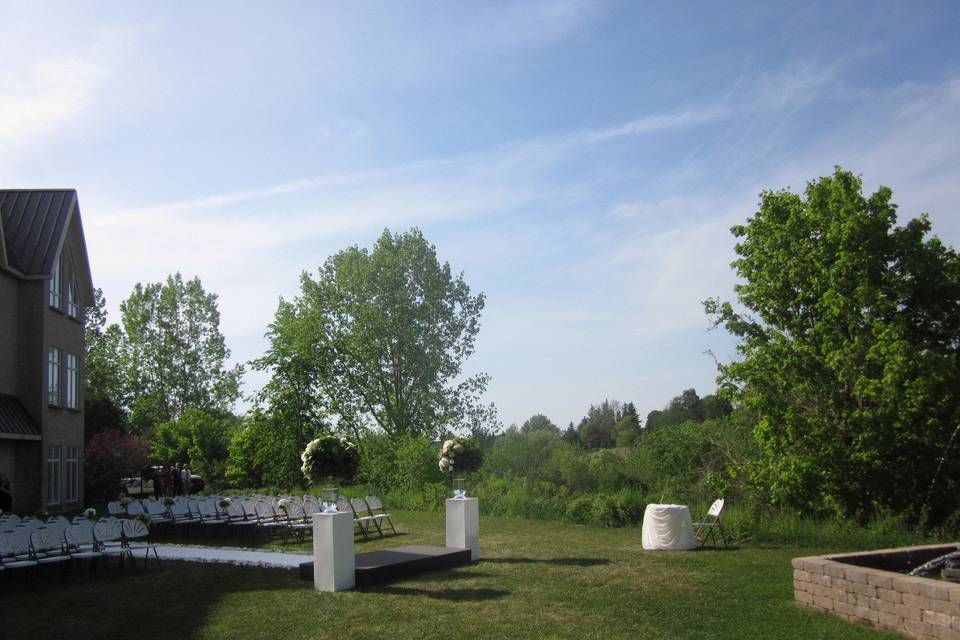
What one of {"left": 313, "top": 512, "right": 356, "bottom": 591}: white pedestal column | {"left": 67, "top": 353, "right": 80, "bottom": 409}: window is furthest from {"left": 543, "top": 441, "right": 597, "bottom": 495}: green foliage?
{"left": 67, "top": 353, "right": 80, "bottom": 409}: window

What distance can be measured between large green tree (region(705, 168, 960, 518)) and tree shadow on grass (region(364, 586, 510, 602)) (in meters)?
8.20

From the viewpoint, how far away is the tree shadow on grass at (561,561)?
1273cm

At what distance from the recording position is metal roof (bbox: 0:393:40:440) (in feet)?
72.4

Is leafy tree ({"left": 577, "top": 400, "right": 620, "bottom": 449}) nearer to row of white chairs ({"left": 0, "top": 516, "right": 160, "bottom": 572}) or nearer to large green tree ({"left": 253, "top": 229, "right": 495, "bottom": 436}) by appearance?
large green tree ({"left": 253, "top": 229, "right": 495, "bottom": 436})

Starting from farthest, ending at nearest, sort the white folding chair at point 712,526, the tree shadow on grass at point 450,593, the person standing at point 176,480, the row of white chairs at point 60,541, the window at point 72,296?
the person standing at point 176,480, the window at point 72,296, the white folding chair at point 712,526, the row of white chairs at point 60,541, the tree shadow on grass at point 450,593

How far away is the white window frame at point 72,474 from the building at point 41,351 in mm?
33

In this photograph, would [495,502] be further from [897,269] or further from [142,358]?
[142,358]

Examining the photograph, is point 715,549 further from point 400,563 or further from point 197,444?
point 197,444

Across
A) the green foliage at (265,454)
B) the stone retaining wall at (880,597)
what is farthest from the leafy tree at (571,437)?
the stone retaining wall at (880,597)

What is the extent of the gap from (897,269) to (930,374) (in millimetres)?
2575

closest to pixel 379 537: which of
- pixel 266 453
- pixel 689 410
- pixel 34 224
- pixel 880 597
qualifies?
pixel 880 597

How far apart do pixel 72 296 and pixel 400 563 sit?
855 inches

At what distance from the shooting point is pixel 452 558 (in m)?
13.0

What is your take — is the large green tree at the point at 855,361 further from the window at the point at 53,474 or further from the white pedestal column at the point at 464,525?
the window at the point at 53,474
